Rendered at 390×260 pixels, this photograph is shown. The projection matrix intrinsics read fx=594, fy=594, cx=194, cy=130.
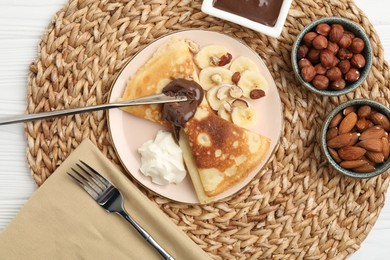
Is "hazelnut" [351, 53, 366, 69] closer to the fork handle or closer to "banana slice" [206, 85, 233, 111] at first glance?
"banana slice" [206, 85, 233, 111]

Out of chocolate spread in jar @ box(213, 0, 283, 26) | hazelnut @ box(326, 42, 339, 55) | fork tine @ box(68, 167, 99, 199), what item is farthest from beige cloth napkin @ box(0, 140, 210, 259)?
hazelnut @ box(326, 42, 339, 55)

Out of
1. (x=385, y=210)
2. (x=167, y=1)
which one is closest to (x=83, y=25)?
(x=167, y=1)

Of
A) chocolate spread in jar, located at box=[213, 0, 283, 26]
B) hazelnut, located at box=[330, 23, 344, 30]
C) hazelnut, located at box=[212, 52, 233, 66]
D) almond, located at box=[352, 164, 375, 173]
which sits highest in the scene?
chocolate spread in jar, located at box=[213, 0, 283, 26]

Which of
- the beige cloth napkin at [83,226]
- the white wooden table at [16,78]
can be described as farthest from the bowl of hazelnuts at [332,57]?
the white wooden table at [16,78]

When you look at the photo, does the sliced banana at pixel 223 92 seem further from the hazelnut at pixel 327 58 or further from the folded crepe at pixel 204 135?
the hazelnut at pixel 327 58

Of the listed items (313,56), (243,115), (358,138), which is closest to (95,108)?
(243,115)

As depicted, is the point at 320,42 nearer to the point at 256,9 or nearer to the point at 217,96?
the point at 256,9

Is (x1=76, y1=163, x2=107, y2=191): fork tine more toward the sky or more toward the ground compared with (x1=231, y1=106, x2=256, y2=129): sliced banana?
more toward the ground
